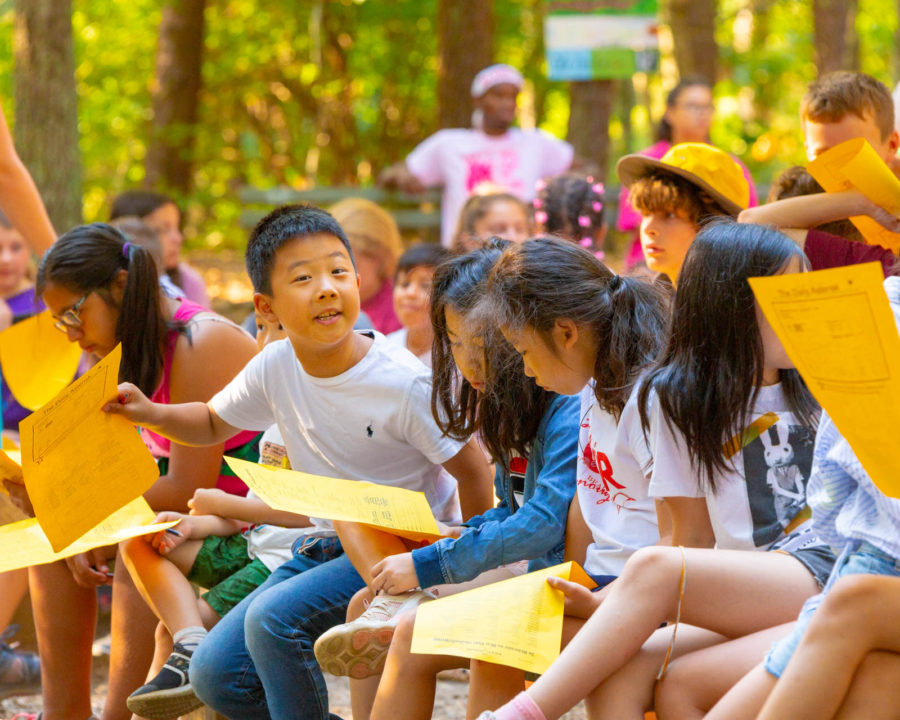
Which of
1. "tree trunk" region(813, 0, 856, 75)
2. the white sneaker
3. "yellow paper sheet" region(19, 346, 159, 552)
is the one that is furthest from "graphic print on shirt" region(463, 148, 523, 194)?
"tree trunk" region(813, 0, 856, 75)

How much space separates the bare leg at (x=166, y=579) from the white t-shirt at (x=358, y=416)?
0.36 metres

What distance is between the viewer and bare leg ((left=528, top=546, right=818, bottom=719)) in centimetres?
186

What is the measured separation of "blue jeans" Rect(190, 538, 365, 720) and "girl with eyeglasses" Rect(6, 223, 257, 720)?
0.46 metres

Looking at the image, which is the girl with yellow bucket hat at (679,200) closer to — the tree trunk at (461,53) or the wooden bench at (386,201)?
the wooden bench at (386,201)

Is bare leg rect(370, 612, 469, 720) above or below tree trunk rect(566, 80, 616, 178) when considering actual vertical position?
below

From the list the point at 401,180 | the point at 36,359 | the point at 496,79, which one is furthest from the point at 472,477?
the point at 401,180

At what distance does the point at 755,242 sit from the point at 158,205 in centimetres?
328

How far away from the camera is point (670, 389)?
6.86 ft

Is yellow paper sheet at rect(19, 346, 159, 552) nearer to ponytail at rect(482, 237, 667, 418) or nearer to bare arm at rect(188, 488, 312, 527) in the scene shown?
bare arm at rect(188, 488, 312, 527)

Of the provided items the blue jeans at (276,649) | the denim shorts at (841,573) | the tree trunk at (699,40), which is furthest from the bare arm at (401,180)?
the denim shorts at (841,573)

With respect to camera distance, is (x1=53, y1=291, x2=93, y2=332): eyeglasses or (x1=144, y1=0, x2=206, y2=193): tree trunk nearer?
(x1=53, y1=291, x2=93, y2=332): eyeglasses

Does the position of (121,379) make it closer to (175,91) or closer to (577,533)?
(577,533)

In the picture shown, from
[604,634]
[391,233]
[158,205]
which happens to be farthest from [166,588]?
[158,205]

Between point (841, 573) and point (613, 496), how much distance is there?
2.03 ft
